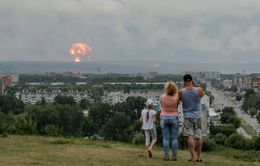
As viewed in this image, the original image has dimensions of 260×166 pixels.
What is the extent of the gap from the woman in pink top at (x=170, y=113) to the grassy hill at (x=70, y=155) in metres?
0.37

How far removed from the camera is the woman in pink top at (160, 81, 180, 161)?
8.41 m

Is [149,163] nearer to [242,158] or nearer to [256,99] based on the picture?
[242,158]

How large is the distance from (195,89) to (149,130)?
1301 mm

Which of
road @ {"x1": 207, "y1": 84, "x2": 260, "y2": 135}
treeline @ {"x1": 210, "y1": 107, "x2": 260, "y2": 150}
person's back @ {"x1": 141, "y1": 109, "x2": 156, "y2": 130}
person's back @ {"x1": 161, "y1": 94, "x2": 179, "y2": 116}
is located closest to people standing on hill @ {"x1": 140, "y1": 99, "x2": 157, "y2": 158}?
person's back @ {"x1": 141, "y1": 109, "x2": 156, "y2": 130}

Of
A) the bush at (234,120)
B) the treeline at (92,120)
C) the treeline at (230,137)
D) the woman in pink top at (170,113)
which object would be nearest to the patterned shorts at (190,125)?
the woman in pink top at (170,113)

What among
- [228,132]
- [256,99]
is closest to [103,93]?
[256,99]

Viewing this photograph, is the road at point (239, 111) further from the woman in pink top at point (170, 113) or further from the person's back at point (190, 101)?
the person's back at point (190, 101)

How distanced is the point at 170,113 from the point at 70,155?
6.12ft

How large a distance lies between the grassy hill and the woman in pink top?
0.37 meters

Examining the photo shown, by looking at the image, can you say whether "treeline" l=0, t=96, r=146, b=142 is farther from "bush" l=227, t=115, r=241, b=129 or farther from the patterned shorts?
the patterned shorts

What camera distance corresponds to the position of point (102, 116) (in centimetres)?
4550

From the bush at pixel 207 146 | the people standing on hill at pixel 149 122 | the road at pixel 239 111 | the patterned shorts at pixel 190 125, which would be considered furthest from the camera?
the road at pixel 239 111

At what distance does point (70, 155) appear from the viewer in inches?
356

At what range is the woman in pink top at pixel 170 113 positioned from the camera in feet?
27.6
